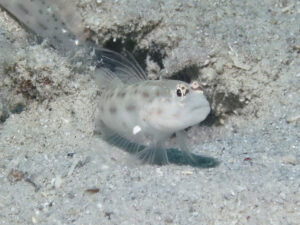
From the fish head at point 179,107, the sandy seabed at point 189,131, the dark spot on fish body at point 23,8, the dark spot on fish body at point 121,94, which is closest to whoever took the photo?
the sandy seabed at point 189,131

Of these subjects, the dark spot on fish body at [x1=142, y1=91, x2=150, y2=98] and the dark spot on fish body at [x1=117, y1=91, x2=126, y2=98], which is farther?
the dark spot on fish body at [x1=117, y1=91, x2=126, y2=98]

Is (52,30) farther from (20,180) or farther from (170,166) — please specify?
(170,166)

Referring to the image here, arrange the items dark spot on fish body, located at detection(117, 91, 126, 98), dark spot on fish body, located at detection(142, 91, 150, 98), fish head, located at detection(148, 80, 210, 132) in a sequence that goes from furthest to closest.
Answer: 1. dark spot on fish body, located at detection(117, 91, 126, 98)
2. dark spot on fish body, located at detection(142, 91, 150, 98)
3. fish head, located at detection(148, 80, 210, 132)

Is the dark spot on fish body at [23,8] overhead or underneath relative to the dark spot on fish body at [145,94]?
overhead

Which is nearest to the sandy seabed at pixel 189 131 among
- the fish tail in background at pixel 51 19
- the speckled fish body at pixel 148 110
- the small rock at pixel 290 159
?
the small rock at pixel 290 159

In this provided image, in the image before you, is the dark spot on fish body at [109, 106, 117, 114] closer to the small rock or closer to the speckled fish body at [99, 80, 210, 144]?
the speckled fish body at [99, 80, 210, 144]

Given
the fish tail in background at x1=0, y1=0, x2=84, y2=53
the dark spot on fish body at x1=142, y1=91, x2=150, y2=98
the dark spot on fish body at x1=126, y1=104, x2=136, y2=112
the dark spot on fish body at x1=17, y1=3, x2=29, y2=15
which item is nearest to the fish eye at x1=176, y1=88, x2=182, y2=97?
the dark spot on fish body at x1=142, y1=91, x2=150, y2=98

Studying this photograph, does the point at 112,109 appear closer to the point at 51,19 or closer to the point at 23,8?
the point at 51,19

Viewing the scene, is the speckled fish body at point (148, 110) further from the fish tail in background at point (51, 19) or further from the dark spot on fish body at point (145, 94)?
the fish tail in background at point (51, 19)

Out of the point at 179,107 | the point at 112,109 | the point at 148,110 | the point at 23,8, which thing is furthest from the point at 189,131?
the point at 23,8
